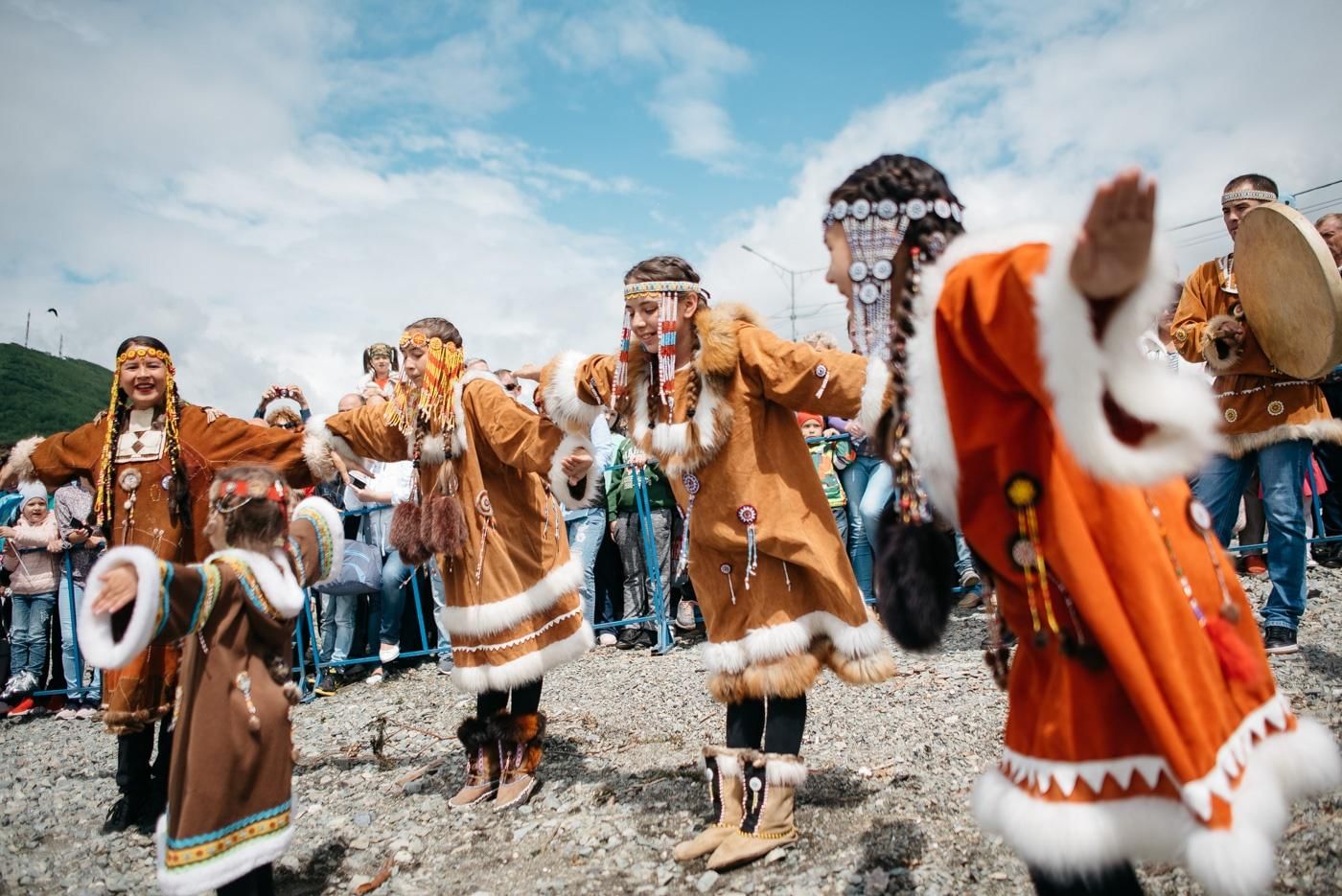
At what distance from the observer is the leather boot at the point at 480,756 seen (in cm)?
418

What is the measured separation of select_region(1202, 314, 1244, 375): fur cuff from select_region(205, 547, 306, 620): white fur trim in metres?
4.51

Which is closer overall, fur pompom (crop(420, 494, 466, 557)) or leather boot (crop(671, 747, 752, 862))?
leather boot (crop(671, 747, 752, 862))

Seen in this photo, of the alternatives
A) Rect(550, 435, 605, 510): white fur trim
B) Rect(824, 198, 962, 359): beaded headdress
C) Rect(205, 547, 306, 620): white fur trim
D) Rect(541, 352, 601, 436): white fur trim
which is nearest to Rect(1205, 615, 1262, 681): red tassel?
Rect(824, 198, 962, 359): beaded headdress

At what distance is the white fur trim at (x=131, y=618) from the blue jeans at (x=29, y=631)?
18.8 feet

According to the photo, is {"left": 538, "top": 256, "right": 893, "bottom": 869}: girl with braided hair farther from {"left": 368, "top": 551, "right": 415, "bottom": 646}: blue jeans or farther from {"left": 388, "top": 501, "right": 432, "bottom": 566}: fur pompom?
{"left": 368, "top": 551, "right": 415, "bottom": 646}: blue jeans

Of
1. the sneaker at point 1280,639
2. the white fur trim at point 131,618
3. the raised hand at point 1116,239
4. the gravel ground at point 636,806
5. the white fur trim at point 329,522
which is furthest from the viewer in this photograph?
the sneaker at point 1280,639

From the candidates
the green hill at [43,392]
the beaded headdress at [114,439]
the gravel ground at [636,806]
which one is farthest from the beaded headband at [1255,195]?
the green hill at [43,392]

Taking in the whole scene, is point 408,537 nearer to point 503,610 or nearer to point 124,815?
point 503,610

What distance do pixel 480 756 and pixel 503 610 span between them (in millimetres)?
773

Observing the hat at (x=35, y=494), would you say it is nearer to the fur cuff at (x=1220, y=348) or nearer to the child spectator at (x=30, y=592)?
the child spectator at (x=30, y=592)

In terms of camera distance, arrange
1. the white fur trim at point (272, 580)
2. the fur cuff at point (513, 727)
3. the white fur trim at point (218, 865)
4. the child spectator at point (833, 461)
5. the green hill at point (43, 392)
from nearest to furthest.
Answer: the white fur trim at point (218, 865) → the white fur trim at point (272, 580) → the fur cuff at point (513, 727) → the child spectator at point (833, 461) → the green hill at point (43, 392)

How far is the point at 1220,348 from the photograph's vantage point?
14.9 ft

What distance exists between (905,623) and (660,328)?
1.92 meters

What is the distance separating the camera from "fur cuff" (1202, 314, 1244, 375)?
4.50 m
